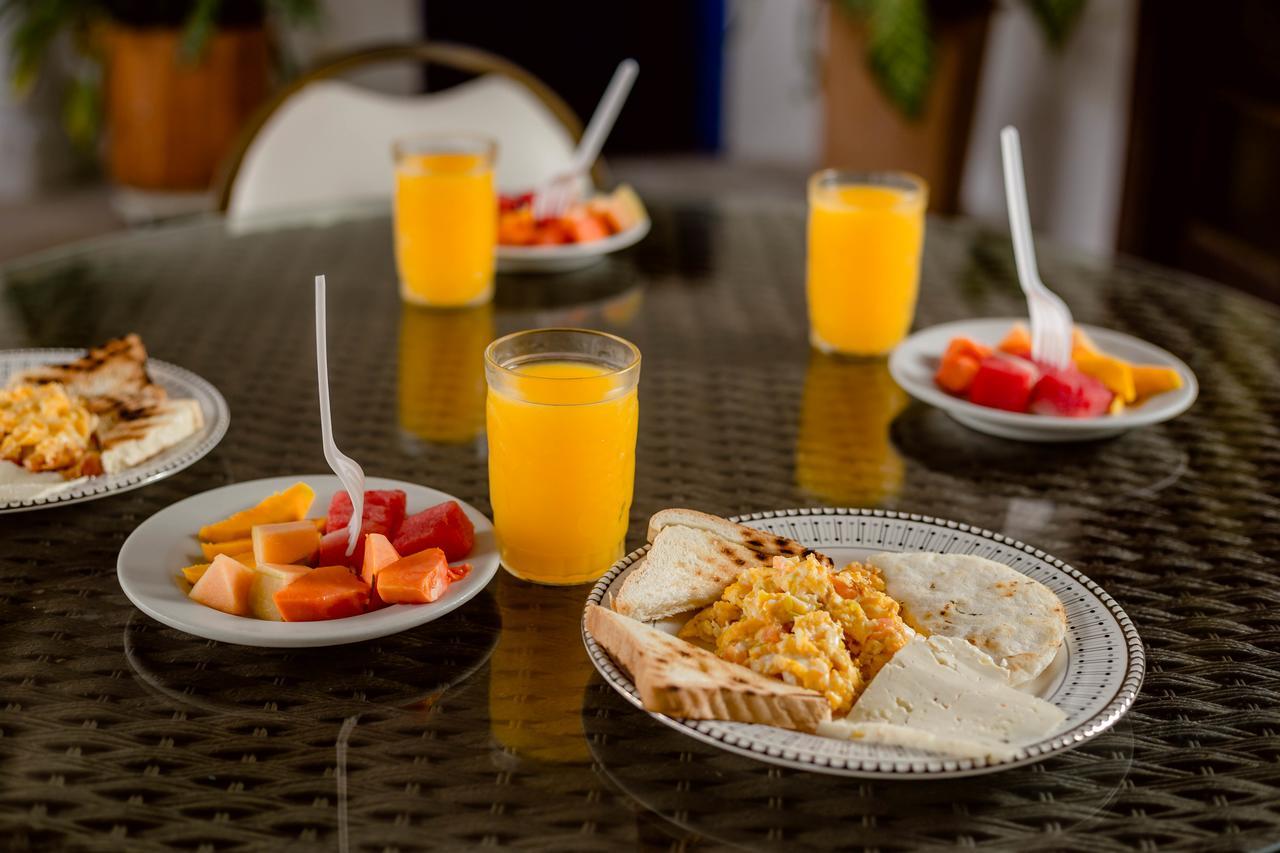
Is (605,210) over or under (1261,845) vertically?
over

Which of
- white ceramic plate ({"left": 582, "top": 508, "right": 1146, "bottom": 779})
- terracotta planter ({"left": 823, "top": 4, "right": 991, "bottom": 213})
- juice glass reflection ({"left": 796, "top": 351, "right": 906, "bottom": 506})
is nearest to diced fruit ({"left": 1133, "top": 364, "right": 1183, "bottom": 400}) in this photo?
juice glass reflection ({"left": 796, "top": 351, "right": 906, "bottom": 506})

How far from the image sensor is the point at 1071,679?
0.94 m

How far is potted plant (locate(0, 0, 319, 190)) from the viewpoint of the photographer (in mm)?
4945

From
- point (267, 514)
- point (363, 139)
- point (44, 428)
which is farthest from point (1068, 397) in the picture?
point (363, 139)

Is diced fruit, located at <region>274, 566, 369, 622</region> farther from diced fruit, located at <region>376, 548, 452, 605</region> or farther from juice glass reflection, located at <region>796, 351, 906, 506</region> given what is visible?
juice glass reflection, located at <region>796, 351, 906, 506</region>

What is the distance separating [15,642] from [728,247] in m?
1.39

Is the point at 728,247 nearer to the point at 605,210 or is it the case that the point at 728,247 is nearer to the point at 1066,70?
the point at 605,210

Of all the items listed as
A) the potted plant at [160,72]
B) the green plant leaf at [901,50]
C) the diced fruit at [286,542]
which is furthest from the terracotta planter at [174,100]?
the diced fruit at [286,542]

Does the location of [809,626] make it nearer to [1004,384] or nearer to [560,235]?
[1004,384]

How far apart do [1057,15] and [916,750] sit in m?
4.26

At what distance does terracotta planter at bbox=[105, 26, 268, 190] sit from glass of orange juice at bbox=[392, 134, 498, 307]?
3505 mm

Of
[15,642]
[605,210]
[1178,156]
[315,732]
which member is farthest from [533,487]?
[1178,156]

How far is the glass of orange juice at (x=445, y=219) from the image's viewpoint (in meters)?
1.83

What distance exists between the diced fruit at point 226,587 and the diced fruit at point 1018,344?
0.95m
